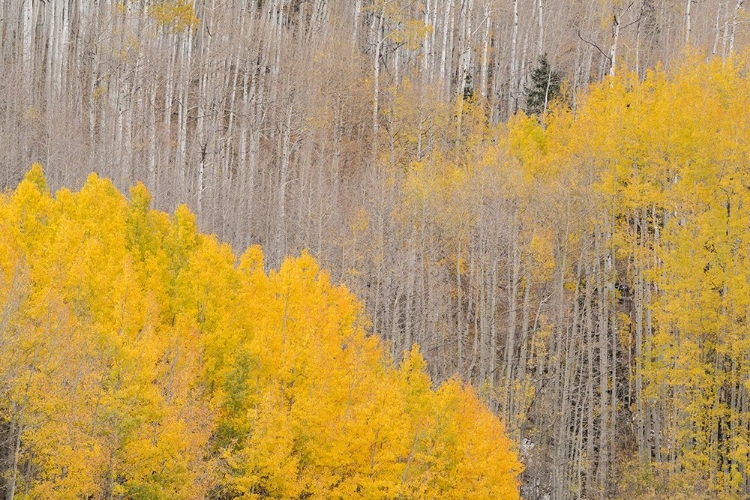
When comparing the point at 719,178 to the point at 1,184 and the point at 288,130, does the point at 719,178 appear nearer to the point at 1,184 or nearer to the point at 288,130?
the point at 288,130

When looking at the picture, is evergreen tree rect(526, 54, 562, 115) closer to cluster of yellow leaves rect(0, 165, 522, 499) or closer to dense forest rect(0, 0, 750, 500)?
dense forest rect(0, 0, 750, 500)

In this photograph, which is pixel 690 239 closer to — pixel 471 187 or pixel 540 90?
pixel 471 187

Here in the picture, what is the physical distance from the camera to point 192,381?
24.6 m

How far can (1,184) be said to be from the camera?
1458 inches

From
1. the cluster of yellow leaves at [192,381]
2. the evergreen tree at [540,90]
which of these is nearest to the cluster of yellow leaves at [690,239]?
the cluster of yellow leaves at [192,381]

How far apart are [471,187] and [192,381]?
13506 millimetres

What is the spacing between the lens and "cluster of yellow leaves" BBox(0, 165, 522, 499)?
19.9 meters

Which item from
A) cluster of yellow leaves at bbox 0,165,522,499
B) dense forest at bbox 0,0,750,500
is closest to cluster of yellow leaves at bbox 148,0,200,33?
dense forest at bbox 0,0,750,500

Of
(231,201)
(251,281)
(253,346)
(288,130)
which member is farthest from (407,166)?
(253,346)

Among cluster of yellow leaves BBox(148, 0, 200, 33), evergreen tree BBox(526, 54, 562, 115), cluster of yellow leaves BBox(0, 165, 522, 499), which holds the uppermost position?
cluster of yellow leaves BBox(148, 0, 200, 33)

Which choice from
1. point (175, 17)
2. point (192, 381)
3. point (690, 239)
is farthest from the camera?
point (175, 17)

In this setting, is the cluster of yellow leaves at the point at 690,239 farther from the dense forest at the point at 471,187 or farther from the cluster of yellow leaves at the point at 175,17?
the cluster of yellow leaves at the point at 175,17

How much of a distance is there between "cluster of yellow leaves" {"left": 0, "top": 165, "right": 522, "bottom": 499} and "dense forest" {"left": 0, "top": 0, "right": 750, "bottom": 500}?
33 cm

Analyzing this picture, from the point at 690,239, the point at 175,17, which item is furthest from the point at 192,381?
the point at 175,17
